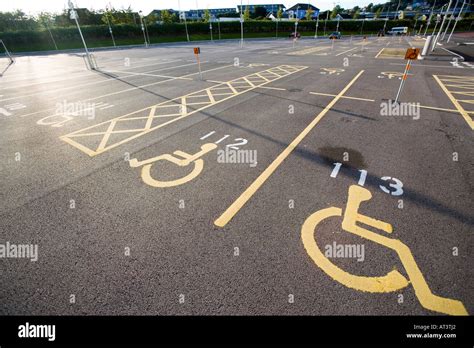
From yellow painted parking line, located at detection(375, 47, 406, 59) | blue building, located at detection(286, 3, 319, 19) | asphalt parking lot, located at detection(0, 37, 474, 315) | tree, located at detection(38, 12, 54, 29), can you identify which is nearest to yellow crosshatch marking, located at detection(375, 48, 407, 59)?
yellow painted parking line, located at detection(375, 47, 406, 59)

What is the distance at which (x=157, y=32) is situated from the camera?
180 ft

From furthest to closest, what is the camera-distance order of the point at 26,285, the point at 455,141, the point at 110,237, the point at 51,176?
the point at 455,141 < the point at 51,176 < the point at 110,237 < the point at 26,285

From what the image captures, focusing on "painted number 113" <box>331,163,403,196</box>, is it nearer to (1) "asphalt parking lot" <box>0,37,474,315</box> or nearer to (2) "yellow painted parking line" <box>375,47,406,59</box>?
(1) "asphalt parking lot" <box>0,37,474,315</box>

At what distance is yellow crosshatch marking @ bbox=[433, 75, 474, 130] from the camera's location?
8234 mm

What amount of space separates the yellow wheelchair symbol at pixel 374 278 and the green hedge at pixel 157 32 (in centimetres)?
5895

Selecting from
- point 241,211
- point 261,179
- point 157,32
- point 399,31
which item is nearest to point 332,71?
point 261,179

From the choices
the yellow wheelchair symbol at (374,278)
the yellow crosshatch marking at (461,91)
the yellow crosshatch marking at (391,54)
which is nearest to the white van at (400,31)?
the yellow crosshatch marking at (391,54)

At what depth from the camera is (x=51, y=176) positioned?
5113 mm

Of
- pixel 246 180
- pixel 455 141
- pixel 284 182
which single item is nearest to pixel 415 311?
pixel 284 182

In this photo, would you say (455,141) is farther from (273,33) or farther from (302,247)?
(273,33)

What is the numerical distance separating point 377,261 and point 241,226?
199 cm

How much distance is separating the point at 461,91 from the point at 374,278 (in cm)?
1288

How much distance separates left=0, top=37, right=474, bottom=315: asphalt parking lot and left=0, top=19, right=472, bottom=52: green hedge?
52107mm

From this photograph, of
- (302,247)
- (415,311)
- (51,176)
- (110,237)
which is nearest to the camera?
(415,311)
